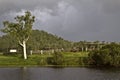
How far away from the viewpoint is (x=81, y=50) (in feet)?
433

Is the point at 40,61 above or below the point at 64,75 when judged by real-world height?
above

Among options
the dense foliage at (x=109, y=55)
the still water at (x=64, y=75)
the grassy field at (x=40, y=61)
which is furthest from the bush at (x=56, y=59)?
the still water at (x=64, y=75)

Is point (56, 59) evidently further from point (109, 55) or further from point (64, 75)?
point (64, 75)

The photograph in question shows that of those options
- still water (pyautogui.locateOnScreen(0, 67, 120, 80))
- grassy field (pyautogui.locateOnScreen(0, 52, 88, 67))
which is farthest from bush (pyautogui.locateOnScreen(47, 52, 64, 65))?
still water (pyautogui.locateOnScreen(0, 67, 120, 80))

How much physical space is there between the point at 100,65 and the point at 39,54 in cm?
2955

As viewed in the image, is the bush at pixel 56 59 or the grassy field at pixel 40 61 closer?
the bush at pixel 56 59

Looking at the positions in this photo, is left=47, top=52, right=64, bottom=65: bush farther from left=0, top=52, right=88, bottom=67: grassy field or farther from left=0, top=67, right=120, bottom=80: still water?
left=0, top=67, right=120, bottom=80: still water

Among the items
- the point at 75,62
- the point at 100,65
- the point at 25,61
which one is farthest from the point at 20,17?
the point at 100,65

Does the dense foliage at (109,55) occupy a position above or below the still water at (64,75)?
above

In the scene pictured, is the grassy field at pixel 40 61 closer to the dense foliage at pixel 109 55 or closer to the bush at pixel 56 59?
the bush at pixel 56 59

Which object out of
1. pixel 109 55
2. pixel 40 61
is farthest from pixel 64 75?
pixel 40 61

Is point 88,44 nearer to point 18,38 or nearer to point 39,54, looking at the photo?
point 39,54

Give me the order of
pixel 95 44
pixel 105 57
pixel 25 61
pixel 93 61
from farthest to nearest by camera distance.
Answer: pixel 95 44 < pixel 25 61 < pixel 93 61 < pixel 105 57

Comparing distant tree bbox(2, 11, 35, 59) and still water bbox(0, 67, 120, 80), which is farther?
distant tree bbox(2, 11, 35, 59)
